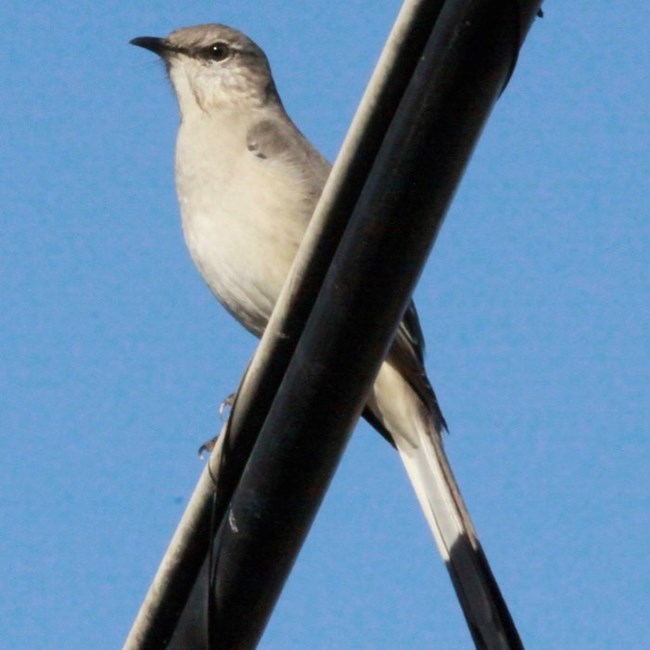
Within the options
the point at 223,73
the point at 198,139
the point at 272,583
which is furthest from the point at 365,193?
the point at 223,73

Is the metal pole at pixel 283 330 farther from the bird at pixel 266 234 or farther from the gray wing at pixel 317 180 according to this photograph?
the gray wing at pixel 317 180

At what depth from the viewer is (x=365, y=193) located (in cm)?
248

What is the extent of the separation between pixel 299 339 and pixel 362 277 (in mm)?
211

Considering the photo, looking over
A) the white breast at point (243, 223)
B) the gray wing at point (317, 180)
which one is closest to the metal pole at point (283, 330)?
the gray wing at point (317, 180)

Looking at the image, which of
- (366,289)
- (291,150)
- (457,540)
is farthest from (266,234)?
(366,289)

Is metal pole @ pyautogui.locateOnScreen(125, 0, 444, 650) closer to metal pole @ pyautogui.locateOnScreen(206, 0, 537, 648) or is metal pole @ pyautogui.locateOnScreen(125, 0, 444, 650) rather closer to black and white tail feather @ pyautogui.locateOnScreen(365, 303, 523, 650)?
metal pole @ pyautogui.locateOnScreen(206, 0, 537, 648)

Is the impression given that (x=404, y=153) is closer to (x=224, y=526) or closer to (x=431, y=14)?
(x=431, y=14)

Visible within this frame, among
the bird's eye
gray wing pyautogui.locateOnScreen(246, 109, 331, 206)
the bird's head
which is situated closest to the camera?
gray wing pyautogui.locateOnScreen(246, 109, 331, 206)

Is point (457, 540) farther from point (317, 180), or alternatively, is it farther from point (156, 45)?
point (156, 45)

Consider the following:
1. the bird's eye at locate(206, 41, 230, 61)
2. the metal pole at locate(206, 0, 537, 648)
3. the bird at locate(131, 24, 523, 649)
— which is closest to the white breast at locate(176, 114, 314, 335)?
the bird at locate(131, 24, 523, 649)

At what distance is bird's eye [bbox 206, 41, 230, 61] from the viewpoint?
7191mm

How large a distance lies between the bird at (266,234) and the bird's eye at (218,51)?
0.48 metres

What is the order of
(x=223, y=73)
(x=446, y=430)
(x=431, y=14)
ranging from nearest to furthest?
(x=431, y=14) < (x=446, y=430) < (x=223, y=73)

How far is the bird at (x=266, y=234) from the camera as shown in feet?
17.2
